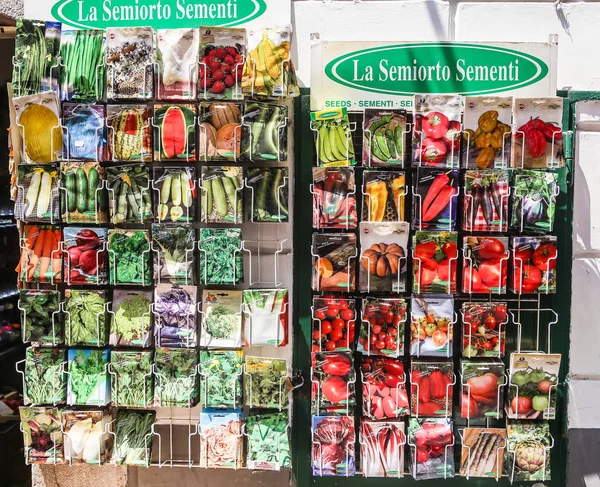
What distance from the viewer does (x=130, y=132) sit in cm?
291

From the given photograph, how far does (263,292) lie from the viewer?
2.92 m

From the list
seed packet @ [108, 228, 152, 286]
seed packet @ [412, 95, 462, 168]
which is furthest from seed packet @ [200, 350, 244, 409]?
seed packet @ [412, 95, 462, 168]

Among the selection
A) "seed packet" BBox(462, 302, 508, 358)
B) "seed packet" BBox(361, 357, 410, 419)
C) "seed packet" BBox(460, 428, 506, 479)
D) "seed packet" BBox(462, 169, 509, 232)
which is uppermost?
"seed packet" BBox(462, 169, 509, 232)

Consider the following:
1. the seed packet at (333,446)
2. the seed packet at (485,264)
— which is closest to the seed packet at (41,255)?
the seed packet at (333,446)

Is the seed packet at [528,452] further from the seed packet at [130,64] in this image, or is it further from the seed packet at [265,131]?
the seed packet at [130,64]

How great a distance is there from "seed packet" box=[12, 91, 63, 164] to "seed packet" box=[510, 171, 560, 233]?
2331mm

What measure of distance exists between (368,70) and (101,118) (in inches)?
55.0

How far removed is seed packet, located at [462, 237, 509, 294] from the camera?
288cm

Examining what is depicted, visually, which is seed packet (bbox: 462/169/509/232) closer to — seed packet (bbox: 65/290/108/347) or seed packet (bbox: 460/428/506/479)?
seed packet (bbox: 460/428/506/479)

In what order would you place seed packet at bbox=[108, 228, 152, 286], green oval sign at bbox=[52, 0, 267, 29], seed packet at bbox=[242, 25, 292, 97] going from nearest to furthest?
seed packet at bbox=[242, 25, 292, 97]
seed packet at bbox=[108, 228, 152, 286]
green oval sign at bbox=[52, 0, 267, 29]

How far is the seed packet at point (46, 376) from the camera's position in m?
3.01

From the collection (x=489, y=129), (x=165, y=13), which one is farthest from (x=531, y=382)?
(x=165, y=13)

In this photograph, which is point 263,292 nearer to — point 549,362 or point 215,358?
point 215,358

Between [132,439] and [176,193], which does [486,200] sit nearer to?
[176,193]
